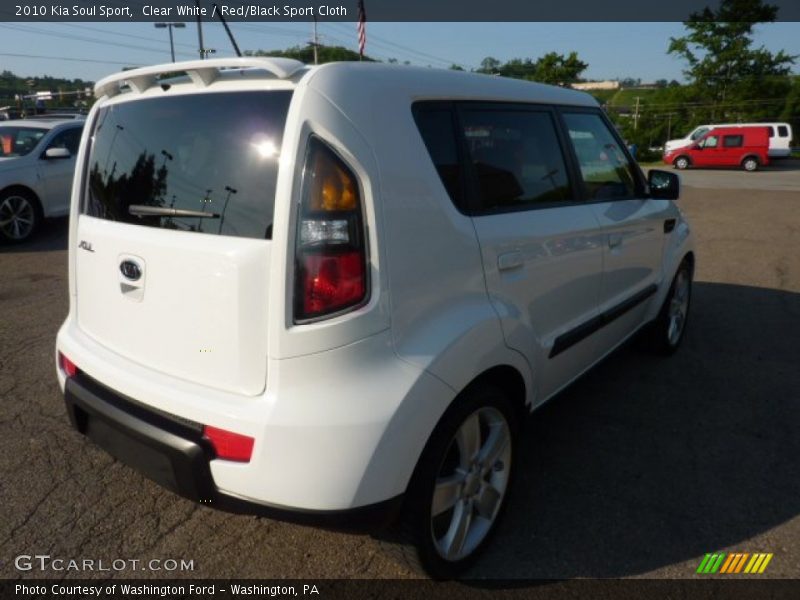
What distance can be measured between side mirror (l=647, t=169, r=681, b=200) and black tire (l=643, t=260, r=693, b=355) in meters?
0.81

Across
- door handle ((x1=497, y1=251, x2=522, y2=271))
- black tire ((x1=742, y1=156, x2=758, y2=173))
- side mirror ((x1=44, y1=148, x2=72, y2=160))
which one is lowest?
door handle ((x1=497, y1=251, x2=522, y2=271))

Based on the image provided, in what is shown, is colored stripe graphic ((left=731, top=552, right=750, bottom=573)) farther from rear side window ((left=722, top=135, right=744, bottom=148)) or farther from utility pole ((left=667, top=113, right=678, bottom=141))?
utility pole ((left=667, top=113, right=678, bottom=141))

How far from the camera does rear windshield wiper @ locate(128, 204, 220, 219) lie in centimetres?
187

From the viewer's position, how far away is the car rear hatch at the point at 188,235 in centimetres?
175

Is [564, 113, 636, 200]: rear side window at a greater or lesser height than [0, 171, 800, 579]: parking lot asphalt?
greater

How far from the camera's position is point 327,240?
1710mm

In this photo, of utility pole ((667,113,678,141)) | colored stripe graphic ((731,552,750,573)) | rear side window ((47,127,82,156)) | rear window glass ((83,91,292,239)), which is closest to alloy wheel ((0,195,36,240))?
rear side window ((47,127,82,156))

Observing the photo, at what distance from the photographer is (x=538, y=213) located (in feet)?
8.29

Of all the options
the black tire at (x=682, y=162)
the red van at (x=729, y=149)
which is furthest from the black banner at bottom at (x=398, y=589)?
the black tire at (x=682, y=162)

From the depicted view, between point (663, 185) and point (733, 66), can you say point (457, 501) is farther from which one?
point (733, 66)

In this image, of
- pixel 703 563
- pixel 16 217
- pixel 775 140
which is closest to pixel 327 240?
pixel 703 563

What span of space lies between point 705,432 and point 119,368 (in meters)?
3.03

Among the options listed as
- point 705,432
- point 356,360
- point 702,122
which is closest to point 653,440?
point 705,432

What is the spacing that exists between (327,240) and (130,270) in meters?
0.79
